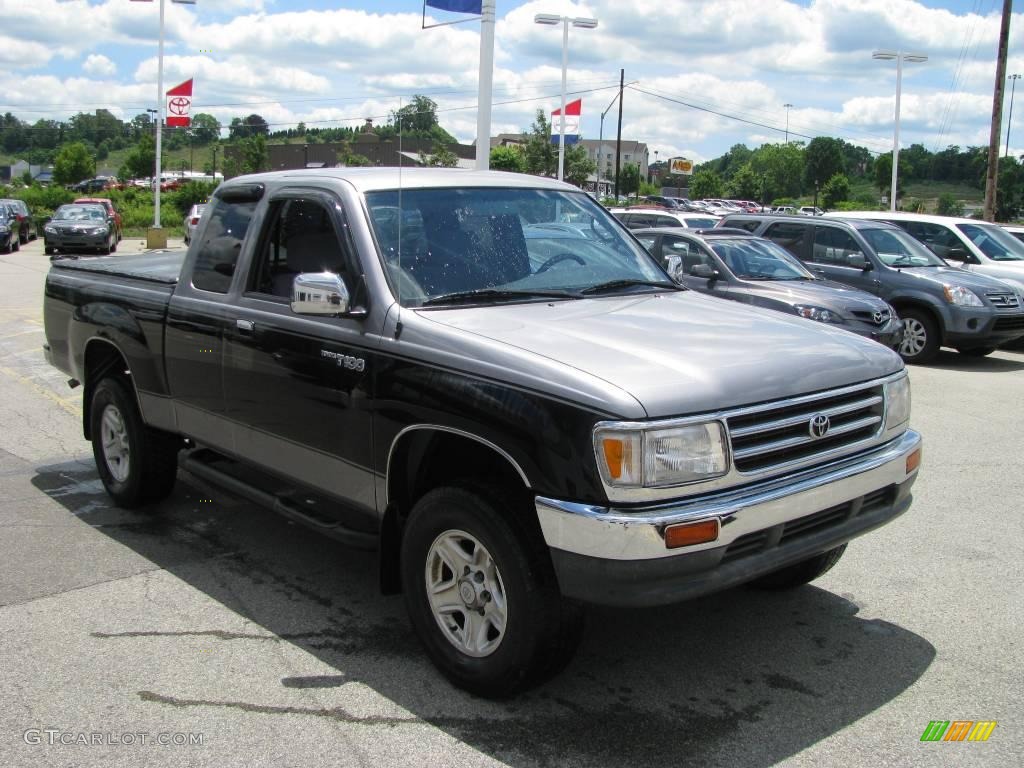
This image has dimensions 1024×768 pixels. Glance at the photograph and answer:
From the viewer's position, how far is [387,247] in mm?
4242

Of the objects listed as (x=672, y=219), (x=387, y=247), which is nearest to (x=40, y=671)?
(x=387, y=247)

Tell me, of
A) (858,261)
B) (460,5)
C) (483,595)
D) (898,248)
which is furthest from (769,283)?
(483,595)

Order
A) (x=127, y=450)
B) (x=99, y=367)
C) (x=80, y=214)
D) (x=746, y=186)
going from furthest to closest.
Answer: (x=746, y=186)
(x=80, y=214)
(x=99, y=367)
(x=127, y=450)

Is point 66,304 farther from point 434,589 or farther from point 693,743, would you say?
point 693,743

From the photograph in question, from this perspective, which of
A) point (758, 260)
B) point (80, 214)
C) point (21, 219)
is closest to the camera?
point (758, 260)

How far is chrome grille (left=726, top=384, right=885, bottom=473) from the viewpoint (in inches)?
135

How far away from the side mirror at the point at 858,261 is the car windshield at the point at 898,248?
339mm

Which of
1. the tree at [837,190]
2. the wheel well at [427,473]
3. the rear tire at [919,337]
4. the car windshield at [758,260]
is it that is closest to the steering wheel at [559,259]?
the wheel well at [427,473]

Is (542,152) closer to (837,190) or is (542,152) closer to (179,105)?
(179,105)

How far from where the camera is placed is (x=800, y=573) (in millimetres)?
4727

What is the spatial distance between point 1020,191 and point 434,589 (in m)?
96.9

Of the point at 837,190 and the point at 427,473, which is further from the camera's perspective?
the point at 837,190

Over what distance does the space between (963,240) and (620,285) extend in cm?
1262

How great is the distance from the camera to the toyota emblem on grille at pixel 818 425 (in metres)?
3.65
